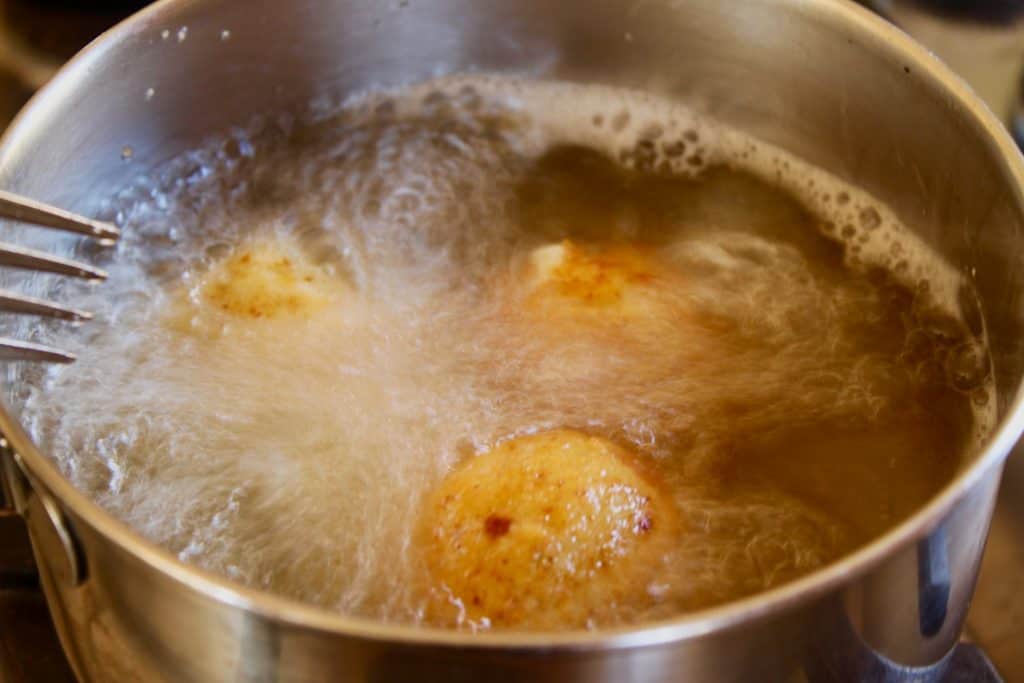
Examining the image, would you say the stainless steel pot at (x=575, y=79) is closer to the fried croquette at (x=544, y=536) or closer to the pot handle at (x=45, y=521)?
the pot handle at (x=45, y=521)

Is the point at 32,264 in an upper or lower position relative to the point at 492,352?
upper

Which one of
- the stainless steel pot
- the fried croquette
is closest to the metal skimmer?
the stainless steel pot

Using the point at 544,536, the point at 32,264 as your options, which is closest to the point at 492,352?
the point at 544,536

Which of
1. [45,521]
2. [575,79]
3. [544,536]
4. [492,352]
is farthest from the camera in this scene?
[575,79]

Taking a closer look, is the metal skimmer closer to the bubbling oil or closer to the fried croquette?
the bubbling oil

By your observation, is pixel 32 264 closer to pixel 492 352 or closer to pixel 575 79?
pixel 492 352

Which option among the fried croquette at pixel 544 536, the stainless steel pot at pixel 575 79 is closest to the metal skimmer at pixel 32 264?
the stainless steel pot at pixel 575 79

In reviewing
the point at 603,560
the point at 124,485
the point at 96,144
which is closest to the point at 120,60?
the point at 96,144
